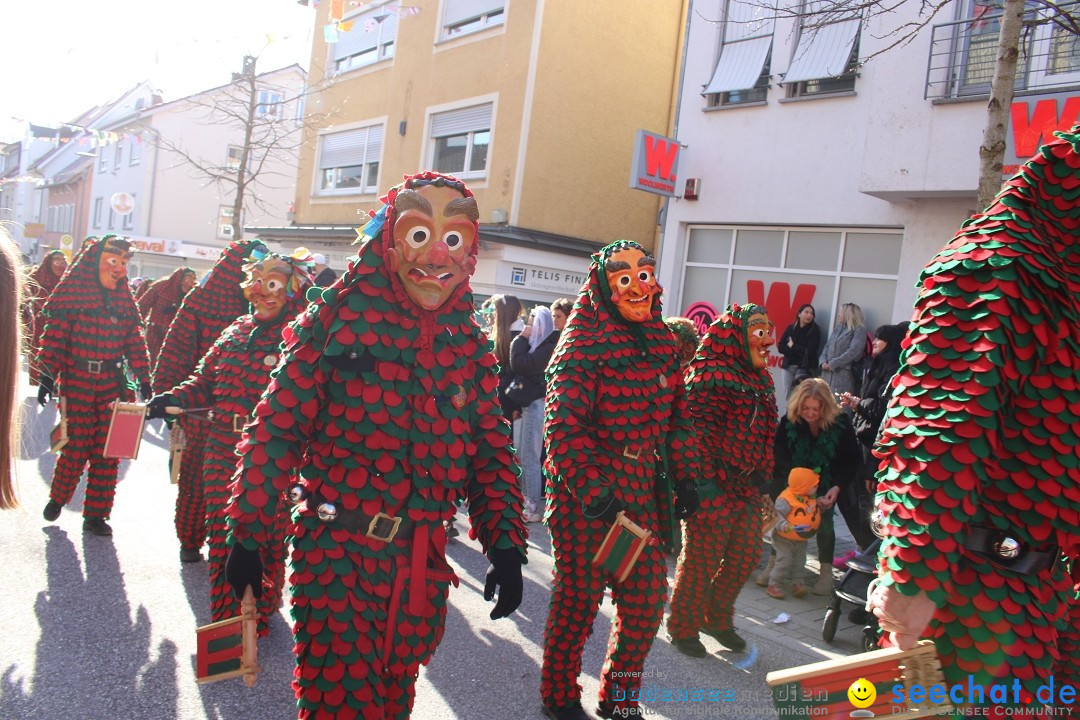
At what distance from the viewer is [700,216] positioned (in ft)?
39.7

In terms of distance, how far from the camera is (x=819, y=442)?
19.8 feet

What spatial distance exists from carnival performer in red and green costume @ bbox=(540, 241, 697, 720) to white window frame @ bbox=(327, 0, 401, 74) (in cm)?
1598

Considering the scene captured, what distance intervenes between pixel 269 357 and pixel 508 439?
215 cm

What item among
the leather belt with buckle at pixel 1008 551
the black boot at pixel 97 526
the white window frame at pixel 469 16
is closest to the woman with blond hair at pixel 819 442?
the leather belt with buckle at pixel 1008 551

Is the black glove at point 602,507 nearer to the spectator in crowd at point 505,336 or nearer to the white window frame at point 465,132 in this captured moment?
the spectator in crowd at point 505,336

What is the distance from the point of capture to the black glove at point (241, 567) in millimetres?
2689

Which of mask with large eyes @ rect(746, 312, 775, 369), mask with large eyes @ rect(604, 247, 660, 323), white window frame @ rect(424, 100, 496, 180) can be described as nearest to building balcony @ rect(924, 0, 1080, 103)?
mask with large eyes @ rect(746, 312, 775, 369)

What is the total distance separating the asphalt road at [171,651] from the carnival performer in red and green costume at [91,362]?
0.36 m

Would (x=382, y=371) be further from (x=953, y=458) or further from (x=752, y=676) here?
(x=752, y=676)

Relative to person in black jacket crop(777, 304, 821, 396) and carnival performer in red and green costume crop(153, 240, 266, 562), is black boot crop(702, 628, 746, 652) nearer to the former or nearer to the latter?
carnival performer in red and green costume crop(153, 240, 266, 562)

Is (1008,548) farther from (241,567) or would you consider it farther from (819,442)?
(819,442)

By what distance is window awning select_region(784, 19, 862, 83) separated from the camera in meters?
10.5

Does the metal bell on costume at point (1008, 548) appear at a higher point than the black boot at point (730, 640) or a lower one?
higher

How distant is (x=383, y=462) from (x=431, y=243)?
75 centimetres
